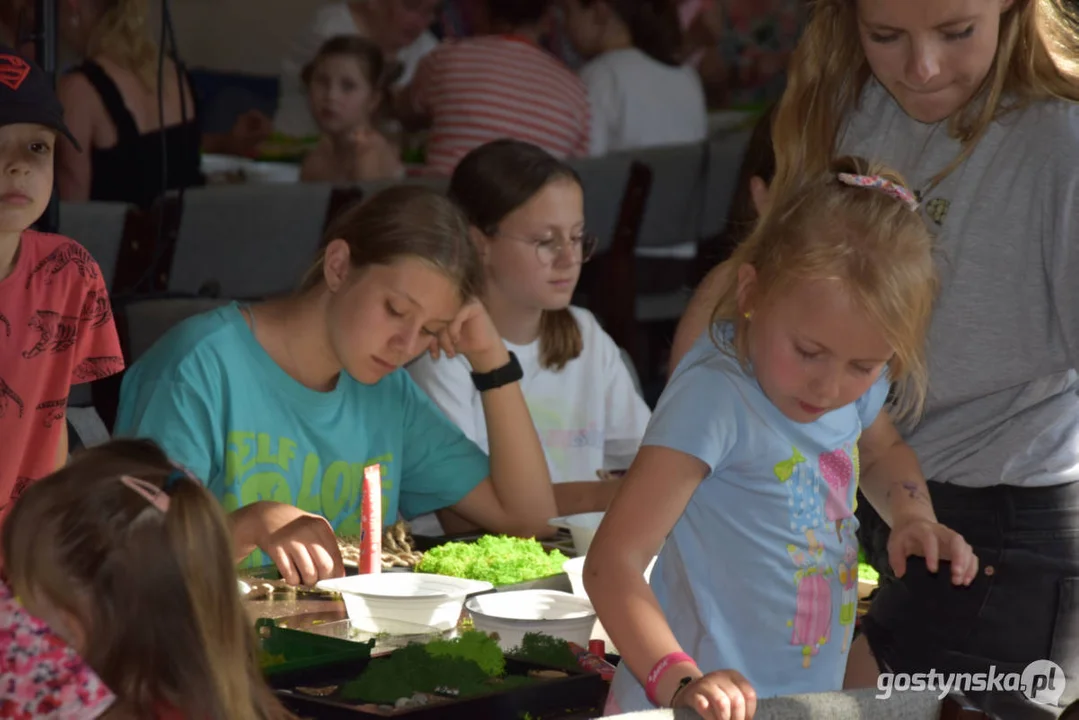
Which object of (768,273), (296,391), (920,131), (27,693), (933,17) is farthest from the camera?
(296,391)

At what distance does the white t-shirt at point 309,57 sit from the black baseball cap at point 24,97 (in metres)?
3.76

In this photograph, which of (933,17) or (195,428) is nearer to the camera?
(933,17)

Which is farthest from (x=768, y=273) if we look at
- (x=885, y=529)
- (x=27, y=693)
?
(x=27, y=693)

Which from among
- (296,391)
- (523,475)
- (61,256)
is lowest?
(523,475)

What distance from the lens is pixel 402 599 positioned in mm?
1861

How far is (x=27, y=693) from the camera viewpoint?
1.25 m

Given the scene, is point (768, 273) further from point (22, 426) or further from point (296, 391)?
point (22, 426)

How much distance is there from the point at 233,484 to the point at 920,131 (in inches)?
46.0

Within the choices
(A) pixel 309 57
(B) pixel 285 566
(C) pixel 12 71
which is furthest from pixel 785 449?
(A) pixel 309 57

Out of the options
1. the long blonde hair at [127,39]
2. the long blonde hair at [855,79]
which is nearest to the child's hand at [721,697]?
the long blonde hair at [855,79]

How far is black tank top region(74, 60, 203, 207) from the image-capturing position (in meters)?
4.30

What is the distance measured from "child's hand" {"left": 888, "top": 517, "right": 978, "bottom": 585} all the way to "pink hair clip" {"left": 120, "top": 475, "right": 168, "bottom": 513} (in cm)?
85

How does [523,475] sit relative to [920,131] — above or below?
below

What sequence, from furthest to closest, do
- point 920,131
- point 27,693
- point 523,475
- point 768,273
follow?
point 523,475, point 920,131, point 768,273, point 27,693
